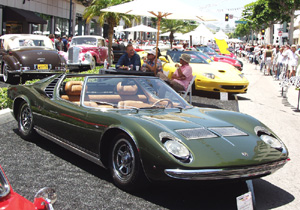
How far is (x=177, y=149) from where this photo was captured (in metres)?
3.96

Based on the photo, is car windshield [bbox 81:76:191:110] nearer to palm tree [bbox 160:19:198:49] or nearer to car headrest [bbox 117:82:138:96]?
car headrest [bbox 117:82:138:96]

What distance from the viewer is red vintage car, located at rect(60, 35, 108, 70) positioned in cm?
1805

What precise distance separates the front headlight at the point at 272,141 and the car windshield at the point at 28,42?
1235cm

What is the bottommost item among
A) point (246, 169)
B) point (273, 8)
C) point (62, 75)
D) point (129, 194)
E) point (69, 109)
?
point (129, 194)

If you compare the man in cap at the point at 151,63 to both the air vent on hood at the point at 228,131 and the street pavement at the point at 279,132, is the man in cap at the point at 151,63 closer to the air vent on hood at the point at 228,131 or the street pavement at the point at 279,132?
the street pavement at the point at 279,132

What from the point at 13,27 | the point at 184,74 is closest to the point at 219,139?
the point at 184,74

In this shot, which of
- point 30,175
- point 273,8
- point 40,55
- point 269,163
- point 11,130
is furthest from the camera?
point 273,8

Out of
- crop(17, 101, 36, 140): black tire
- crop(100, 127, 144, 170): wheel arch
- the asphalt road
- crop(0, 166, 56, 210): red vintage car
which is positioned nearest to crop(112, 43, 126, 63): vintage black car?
crop(17, 101, 36, 140): black tire

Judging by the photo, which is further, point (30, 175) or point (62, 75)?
point (62, 75)

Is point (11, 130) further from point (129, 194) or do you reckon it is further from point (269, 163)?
point (269, 163)

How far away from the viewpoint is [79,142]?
196 inches

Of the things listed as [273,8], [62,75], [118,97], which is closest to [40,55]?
[62,75]

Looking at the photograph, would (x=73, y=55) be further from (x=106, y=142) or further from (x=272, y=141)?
(x=272, y=141)

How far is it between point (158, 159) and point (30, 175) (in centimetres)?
176
